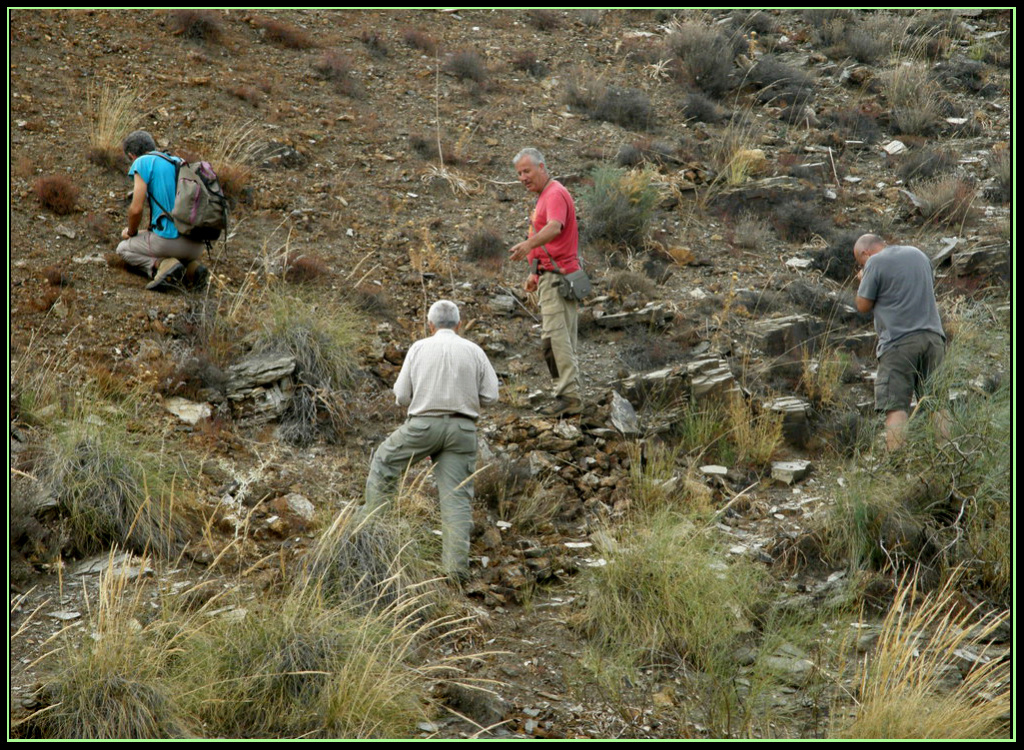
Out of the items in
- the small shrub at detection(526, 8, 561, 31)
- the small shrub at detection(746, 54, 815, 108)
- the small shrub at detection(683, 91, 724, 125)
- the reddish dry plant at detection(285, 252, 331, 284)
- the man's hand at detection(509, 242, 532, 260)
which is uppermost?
the small shrub at detection(526, 8, 561, 31)

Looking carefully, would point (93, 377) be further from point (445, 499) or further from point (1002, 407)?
point (1002, 407)

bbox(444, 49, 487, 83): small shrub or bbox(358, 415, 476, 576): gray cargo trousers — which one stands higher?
bbox(444, 49, 487, 83): small shrub

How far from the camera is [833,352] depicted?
9.91 meters

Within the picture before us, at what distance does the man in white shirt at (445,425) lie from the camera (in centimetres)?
603

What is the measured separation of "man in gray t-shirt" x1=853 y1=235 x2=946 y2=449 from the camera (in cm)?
739

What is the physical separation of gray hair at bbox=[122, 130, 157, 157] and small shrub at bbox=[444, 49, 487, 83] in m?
7.35

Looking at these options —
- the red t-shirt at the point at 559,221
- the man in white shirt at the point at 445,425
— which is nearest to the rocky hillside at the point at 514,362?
the man in white shirt at the point at 445,425

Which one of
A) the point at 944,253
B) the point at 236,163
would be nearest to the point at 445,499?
the point at 236,163

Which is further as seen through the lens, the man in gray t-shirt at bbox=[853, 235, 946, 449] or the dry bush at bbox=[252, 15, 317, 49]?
the dry bush at bbox=[252, 15, 317, 49]

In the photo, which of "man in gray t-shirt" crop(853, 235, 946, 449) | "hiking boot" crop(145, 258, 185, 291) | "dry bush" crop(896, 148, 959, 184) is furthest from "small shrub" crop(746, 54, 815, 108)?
"hiking boot" crop(145, 258, 185, 291)

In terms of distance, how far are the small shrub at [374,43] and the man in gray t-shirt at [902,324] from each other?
9.71 meters

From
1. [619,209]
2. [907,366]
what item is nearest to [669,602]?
[907,366]

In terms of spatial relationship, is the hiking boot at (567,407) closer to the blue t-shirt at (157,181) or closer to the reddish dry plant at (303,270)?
the reddish dry plant at (303,270)

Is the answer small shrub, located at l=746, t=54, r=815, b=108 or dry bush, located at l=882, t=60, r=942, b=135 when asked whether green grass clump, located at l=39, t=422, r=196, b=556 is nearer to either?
small shrub, located at l=746, t=54, r=815, b=108
